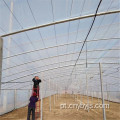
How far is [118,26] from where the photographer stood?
8.91m

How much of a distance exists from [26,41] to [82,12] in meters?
3.48

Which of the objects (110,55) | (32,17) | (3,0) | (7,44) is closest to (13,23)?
(32,17)

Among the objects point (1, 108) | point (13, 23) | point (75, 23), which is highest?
point (75, 23)

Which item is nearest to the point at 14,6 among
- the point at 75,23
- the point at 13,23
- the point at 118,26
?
the point at 13,23

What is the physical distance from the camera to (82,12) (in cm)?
717

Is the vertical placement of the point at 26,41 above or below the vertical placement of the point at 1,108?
above

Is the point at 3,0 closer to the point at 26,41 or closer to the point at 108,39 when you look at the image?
the point at 26,41

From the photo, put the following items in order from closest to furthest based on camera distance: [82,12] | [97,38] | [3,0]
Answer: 1. [3,0]
2. [82,12]
3. [97,38]

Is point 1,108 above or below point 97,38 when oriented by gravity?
below

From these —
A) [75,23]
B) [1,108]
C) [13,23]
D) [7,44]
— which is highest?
[75,23]

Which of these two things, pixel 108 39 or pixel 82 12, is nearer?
pixel 82 12

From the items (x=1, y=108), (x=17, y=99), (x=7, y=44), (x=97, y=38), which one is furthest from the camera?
(x=17, y=99)

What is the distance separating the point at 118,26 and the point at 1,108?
878 cm

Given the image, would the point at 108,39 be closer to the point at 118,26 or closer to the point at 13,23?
the point at 118,26
